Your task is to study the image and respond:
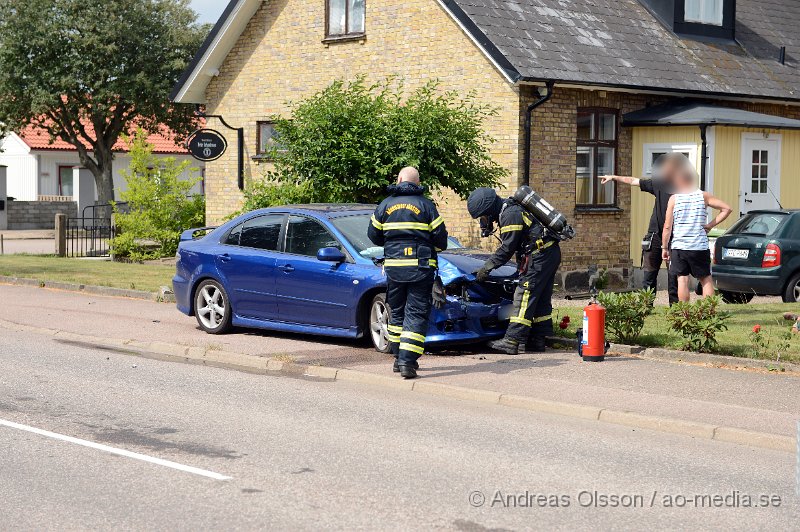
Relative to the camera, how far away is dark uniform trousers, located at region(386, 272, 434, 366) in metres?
10.5

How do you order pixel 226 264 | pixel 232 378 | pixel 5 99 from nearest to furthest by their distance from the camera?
1. pixel 232 378
2. pixel 226 264
3. pixel 5 99

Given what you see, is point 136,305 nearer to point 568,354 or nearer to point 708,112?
point 568,354

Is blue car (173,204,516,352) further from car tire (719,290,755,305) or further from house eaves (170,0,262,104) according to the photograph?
house eaves (170,0,262,104)

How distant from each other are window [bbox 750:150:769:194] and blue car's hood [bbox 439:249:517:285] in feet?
33.8

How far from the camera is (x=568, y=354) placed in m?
12.0

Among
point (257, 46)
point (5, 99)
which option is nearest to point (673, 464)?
point (257, 46)

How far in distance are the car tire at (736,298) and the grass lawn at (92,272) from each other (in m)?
8.77

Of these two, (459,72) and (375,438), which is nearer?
(375,438)

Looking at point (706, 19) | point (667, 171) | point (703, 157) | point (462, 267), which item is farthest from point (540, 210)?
point (706, 19)

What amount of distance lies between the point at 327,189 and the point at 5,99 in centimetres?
2737

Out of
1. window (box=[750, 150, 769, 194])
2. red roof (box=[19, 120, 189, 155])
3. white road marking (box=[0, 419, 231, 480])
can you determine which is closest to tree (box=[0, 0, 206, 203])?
red roof (box=[19, 120, 189, 155])

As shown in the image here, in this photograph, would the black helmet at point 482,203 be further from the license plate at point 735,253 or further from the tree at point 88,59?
the tree at point 88,59

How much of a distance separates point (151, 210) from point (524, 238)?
15741 mm

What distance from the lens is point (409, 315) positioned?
1066cm
